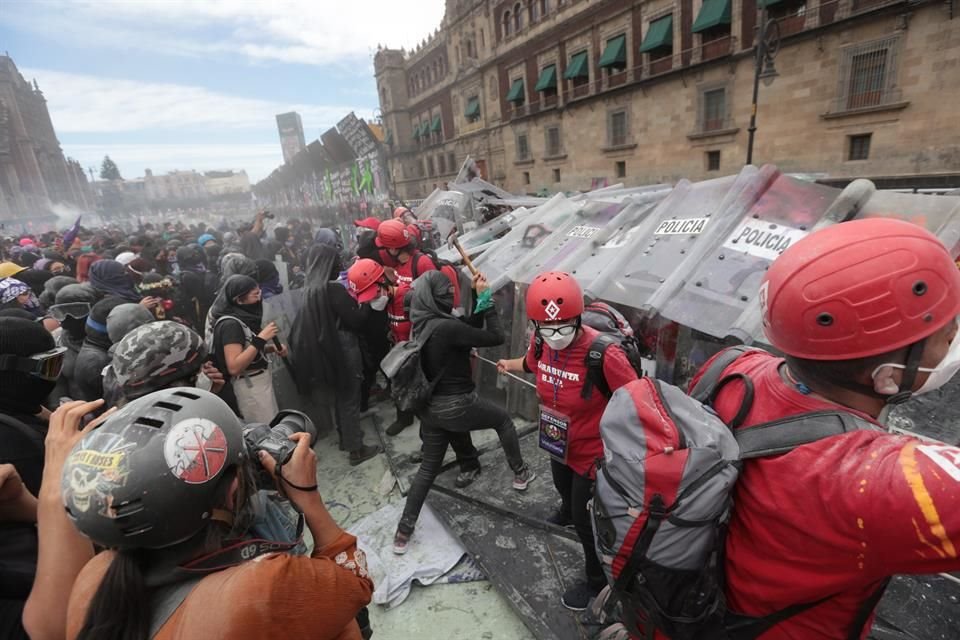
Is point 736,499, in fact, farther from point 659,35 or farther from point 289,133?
point 289,133

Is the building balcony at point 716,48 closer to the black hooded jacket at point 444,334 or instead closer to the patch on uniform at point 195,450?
the black hooded jacket at point 444,334

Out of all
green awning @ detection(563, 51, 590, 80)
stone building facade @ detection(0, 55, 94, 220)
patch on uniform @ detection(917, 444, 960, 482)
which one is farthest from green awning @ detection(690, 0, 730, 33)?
stone building facade @ detection(0, 55, 94, 220)

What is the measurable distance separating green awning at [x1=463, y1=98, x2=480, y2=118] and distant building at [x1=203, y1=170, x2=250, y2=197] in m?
91.1

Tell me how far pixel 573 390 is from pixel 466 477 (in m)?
1.77

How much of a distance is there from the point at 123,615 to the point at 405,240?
175 inches

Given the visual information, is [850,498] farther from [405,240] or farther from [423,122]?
[423,122]

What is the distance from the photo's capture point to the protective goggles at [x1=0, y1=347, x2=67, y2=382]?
1.90m

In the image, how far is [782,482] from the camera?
1.10 meters

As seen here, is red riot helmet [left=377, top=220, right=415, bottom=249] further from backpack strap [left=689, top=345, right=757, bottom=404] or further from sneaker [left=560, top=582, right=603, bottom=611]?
backpack strap [left=689, top=345, right=757, bottom=404]

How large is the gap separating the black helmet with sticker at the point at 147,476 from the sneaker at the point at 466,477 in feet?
9.37

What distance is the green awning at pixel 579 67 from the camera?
2488 centimetres

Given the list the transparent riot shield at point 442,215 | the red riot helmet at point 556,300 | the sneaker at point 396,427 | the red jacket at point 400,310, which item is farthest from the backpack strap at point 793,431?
the transparent riot shield at point 442,215

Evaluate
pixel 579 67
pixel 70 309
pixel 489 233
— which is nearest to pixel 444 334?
pixel 70 309

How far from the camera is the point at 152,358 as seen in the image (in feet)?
6.70
